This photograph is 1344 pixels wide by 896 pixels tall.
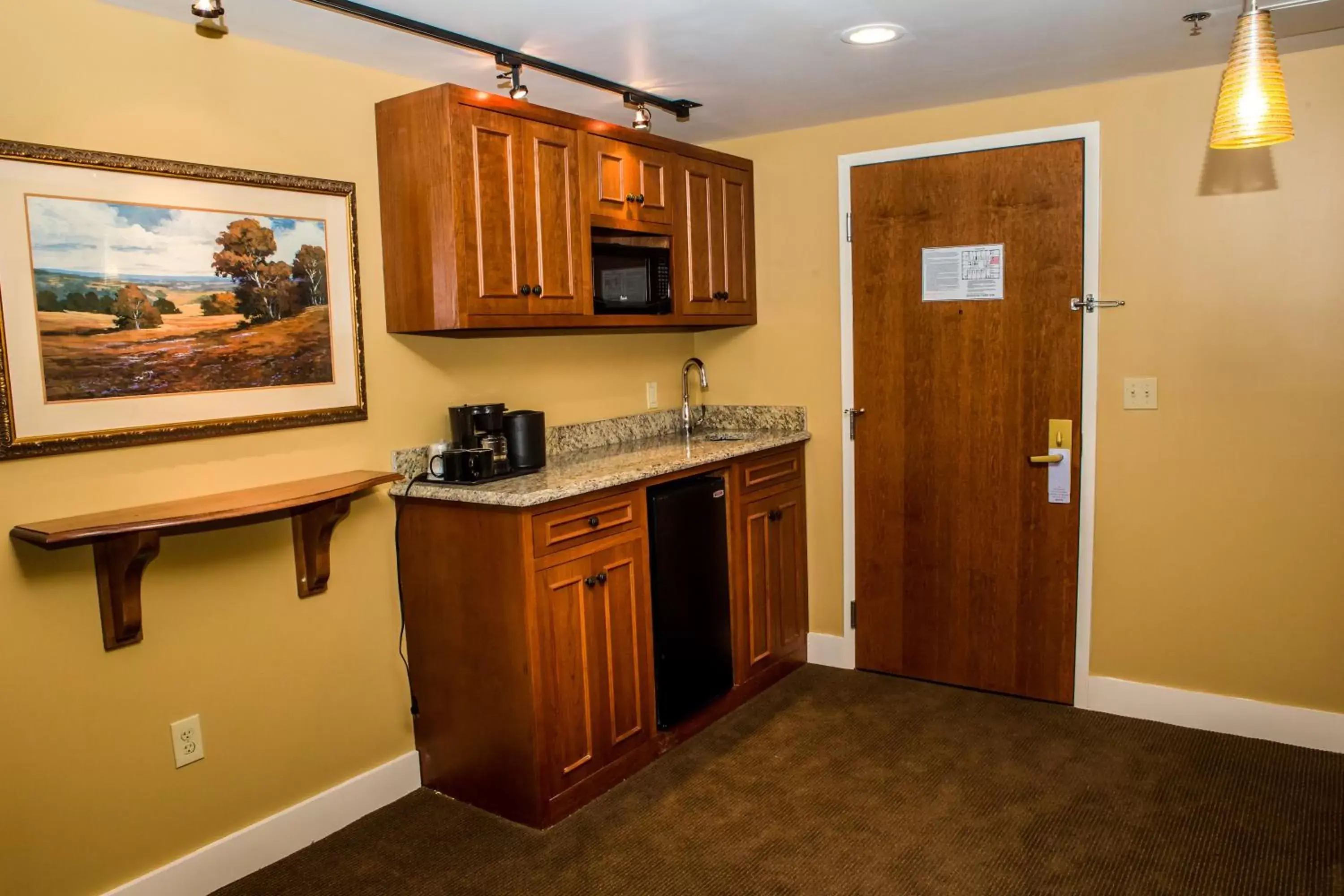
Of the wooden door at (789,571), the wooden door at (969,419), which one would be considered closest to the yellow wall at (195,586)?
the wooden door at (789,571)

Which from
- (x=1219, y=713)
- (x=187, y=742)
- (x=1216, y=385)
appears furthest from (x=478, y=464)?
(x=1219, y=713)

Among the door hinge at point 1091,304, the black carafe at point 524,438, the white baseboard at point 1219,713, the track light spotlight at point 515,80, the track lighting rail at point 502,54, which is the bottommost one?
the white baseboard at point 1219,713

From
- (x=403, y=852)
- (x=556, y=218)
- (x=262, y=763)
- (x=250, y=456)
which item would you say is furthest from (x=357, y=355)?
(x=403, y=852)

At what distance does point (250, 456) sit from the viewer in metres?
2.54

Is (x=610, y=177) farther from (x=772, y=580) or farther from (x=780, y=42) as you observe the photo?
(x=772, y=580)

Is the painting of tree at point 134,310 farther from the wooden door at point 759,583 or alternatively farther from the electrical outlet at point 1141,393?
the electrical outlet at point 1141,393

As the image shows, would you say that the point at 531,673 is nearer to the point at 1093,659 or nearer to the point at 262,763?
the point at 262,763

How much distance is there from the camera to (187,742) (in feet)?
7.97

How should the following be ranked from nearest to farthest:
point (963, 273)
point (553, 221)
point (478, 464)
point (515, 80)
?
point (515, 80), point (478, 464), point (553, 221), point (963, 273)

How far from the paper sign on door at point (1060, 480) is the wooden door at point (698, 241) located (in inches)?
57.1

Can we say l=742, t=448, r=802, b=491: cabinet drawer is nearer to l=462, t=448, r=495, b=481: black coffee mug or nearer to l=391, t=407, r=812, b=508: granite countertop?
l=391, t=407, r=812, b=508: granite countertop

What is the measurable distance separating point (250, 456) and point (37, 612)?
0.62m

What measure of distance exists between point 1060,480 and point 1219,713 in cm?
97

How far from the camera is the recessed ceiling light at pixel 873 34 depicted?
2564mm
